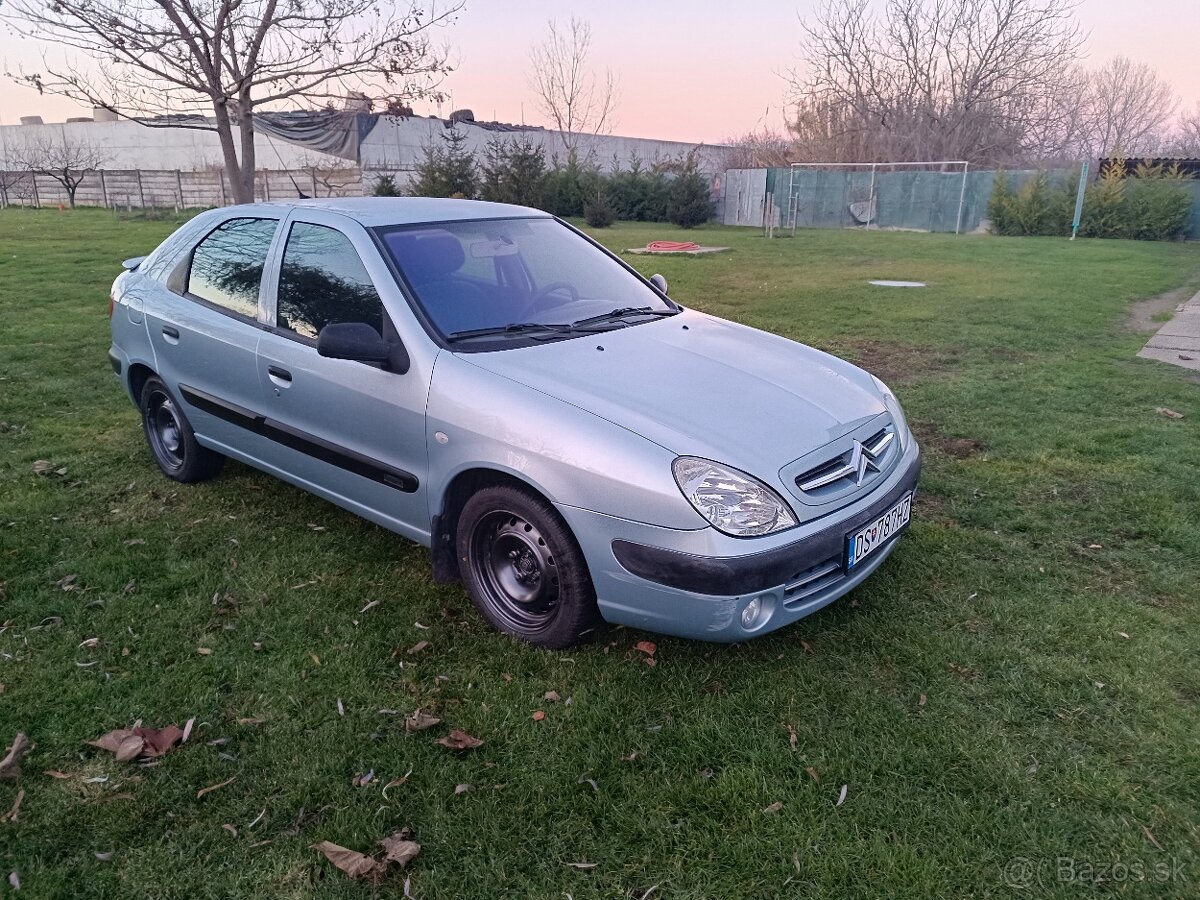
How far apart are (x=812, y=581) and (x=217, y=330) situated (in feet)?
10.2

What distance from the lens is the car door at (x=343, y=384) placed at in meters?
3.33

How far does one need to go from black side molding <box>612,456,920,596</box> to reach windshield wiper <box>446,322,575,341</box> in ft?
3.74

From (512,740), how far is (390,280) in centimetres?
194

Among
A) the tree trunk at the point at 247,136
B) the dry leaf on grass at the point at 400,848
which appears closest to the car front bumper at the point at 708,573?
Answer: the dry leaf on grass at the point at 400,848

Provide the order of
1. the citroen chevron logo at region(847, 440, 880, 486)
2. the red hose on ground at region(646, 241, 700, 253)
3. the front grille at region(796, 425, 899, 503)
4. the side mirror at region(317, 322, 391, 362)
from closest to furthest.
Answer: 1. the front grille at region(796, 425, 899, 503)
2. the citroen chevron logo at region(847, 440, 880, 486)
3. the side mirror at region(317, 322, 391, 362)
4. the red hose on ground at region(646, 241, 700, 253)

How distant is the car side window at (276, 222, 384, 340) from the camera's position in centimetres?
352

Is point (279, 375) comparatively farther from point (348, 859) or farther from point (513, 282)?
point (348, 859)

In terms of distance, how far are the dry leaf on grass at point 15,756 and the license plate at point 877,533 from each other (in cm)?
283

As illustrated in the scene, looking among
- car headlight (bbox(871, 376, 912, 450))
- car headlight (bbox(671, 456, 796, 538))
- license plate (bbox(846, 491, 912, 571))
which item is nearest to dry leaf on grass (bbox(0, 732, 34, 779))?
car headlight (bbox(671, 456, 796, 538))

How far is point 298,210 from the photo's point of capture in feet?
13.2

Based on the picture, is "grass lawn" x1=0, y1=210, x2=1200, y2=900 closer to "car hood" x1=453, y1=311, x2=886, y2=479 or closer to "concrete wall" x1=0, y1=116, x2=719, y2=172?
"car hood" x1=453, y1=311, x2=886, y2=479

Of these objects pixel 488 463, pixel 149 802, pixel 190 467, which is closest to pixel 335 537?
pixel 190 467

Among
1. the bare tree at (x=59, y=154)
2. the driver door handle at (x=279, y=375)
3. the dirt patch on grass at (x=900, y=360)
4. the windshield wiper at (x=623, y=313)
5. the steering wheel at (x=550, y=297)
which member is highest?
the bare tree at (x=59, y=154)

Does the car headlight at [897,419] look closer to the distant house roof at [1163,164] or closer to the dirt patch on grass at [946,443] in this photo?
the dirt patch on grass at [946,443]
